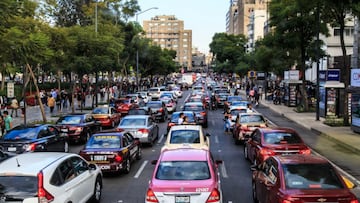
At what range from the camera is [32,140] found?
17016mm

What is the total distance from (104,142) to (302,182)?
26.9 feet

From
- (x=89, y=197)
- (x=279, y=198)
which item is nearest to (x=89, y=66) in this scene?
(x=89, y=197)

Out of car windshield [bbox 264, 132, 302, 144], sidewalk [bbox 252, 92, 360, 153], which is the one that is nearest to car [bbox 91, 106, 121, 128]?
sidewalk [bbox 252, 92, 360, 153]

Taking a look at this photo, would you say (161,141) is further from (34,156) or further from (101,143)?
(34,156)

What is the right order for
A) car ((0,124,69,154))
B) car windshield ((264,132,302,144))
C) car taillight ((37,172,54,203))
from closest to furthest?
car taillight ((37,172,54,203)) < car windshield ((264,132,302,144)) < car ((0,124,69,154))

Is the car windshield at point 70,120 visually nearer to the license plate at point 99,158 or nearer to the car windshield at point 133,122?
the car windshield at point 133,122

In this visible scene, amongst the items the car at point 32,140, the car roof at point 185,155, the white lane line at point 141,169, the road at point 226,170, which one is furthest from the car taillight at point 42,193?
the car at point 32,140

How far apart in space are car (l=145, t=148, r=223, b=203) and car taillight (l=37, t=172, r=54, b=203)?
5.91 feet

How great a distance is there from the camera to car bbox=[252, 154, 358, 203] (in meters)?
8.34

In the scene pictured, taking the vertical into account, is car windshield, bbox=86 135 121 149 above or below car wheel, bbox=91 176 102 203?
above

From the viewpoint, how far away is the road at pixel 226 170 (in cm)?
1270

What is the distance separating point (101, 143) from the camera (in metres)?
15.6

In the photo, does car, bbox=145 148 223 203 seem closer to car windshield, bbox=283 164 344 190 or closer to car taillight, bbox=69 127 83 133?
car windshield, bbox=283 164 344 190

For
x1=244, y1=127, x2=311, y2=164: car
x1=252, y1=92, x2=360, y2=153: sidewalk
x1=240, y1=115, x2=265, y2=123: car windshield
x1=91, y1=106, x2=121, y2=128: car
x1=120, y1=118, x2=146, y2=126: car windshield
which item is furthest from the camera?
x1=91, y1=106, x2=121, y2=128: car
